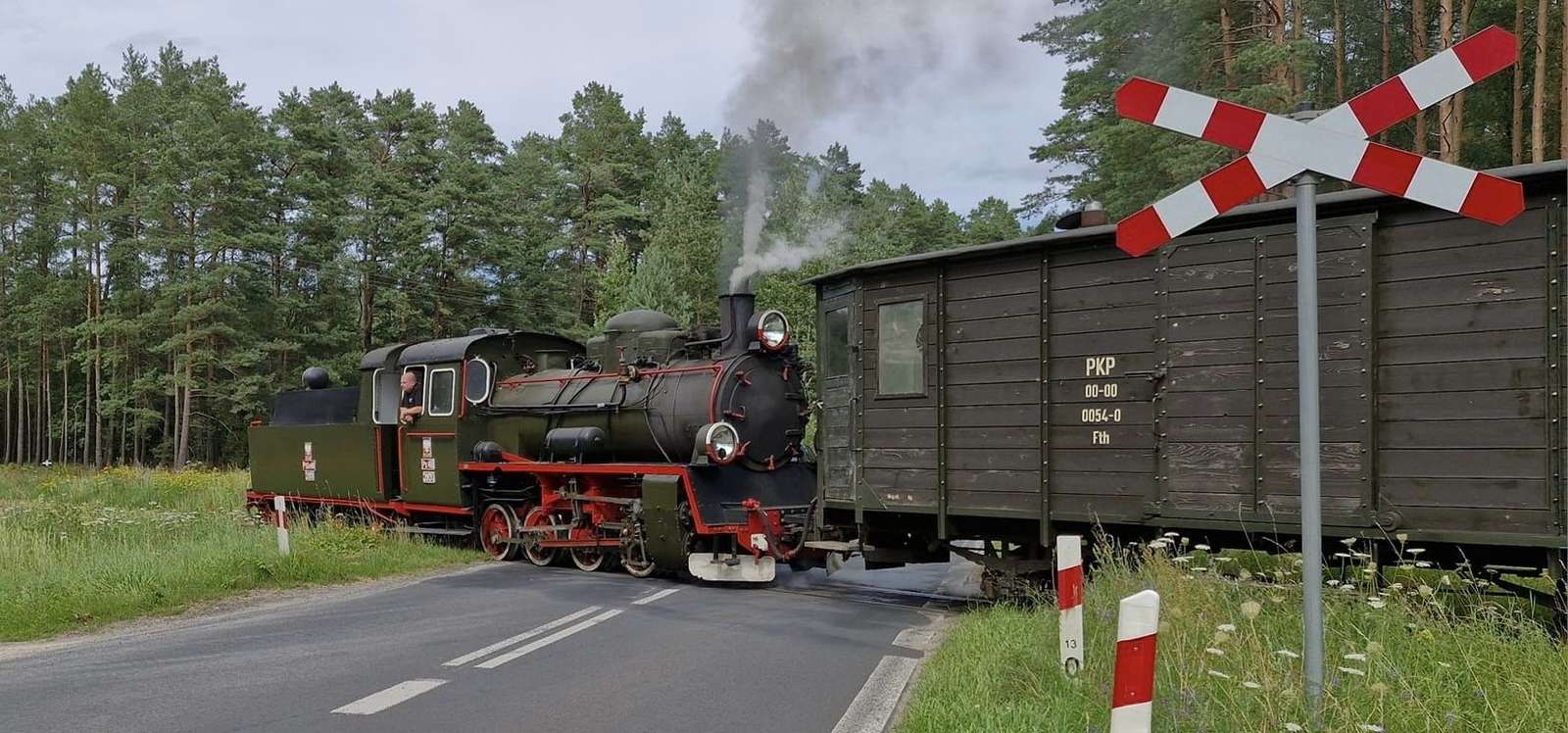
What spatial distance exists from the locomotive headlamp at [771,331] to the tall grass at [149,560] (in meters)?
4.59

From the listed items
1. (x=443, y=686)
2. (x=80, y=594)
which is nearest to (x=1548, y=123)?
(x=443, y=686)

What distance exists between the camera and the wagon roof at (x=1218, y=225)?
5902 millimetres

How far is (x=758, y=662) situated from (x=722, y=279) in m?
7.22

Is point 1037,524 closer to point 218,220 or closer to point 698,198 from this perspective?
point 698,198

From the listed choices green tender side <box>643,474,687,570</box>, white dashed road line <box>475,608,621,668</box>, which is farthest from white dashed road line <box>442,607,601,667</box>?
green tender side <box>643,474,687,570</box>

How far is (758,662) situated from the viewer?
680 cm

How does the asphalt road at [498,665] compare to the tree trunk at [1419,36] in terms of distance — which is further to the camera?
the tree trunk at [1419,36]

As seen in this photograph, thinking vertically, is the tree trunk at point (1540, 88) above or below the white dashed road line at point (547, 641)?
above

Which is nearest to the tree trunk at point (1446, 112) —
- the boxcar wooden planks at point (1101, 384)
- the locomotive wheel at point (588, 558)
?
the boxcar wooden planks at point (1101, 384)

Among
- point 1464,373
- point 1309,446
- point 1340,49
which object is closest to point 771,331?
point 1464,373

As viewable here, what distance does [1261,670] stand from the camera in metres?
4.34

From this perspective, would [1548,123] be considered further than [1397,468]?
Yes

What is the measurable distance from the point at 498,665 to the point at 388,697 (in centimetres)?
92

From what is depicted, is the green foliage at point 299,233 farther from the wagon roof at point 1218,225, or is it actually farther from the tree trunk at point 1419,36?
the wagon roof at point 1218,225
